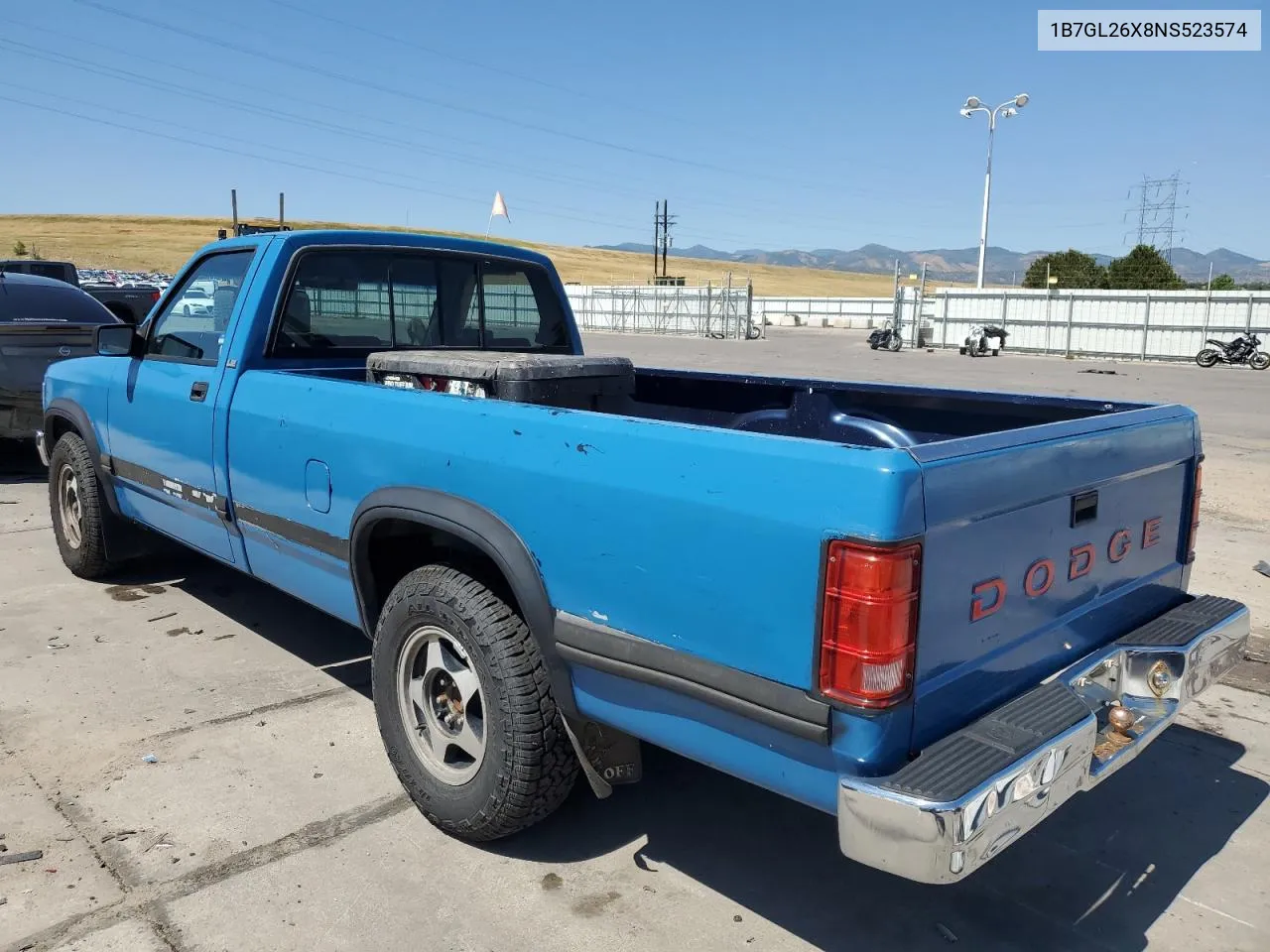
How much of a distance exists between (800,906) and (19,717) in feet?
10.6

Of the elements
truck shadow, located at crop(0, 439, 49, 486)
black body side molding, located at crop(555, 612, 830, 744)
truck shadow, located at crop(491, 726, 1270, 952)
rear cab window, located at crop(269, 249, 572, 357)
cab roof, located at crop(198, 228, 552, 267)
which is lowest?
truck shadow, located at crop(491, 726, 1270, 952)

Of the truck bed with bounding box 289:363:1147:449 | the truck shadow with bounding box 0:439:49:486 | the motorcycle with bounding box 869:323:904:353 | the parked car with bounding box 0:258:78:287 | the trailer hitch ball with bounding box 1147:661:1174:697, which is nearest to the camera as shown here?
the trailer hitch ball with bounding box 1147:661:1174:697

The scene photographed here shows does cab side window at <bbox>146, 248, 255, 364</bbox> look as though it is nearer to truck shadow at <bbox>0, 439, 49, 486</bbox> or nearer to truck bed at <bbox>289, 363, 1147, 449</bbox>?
truck bed at <bbox>289, 363, 1147, 449</bbox>

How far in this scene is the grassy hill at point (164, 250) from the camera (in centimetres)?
7231

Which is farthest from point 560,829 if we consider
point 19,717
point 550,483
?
point 19,717

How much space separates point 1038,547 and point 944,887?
116 cm

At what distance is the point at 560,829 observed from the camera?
3.26m

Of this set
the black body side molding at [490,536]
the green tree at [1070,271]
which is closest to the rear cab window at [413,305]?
the black body side molding at [490,536]

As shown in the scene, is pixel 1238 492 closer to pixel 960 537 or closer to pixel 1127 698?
pixel 1127 698

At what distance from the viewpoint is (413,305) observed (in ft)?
15.0

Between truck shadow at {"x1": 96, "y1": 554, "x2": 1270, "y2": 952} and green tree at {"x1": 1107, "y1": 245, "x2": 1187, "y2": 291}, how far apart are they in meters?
44.2

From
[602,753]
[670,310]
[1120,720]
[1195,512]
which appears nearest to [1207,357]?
[670,310]

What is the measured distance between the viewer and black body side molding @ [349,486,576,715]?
2.65 meters

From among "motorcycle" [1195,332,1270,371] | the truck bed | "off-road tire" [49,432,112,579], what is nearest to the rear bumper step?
the truck bed
